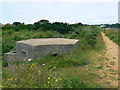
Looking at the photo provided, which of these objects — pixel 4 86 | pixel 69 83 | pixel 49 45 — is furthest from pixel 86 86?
pixel 49 45

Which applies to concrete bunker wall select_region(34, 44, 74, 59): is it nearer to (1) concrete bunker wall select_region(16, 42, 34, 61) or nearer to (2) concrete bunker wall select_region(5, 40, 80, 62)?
(2) concrete bunker wall select_region(5, 40, 80, 62)

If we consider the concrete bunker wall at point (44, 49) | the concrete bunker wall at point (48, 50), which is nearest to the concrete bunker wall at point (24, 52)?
the concrete bunker wall at point (44, 49)

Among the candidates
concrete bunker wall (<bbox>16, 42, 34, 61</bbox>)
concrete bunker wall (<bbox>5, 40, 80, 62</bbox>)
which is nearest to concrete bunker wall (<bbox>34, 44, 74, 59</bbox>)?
concrete bunker wall (<bbox>5, 40, 80, 62</bbox>)

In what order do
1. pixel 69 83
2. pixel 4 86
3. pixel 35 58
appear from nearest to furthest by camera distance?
pixel 4 86 < pixel 69 83 < pixel 35 58

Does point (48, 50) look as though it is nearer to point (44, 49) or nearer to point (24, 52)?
point (44, 49)

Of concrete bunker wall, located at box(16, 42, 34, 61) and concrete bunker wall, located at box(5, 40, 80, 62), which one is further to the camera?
concrete bunker wall, located at box(16, 42, 34, 61)

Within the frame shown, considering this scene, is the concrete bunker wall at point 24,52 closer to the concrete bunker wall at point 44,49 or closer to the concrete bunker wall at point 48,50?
the concrete bunker wall at point 44,49

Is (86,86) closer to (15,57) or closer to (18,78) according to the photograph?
(18,78)

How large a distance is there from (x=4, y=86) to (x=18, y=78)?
395 millimetres

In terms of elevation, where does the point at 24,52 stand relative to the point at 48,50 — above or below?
below

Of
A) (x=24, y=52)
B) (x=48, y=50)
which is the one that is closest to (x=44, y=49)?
(x=48, y=50)

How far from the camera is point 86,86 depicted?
3930 mm

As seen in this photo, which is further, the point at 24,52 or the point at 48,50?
the point at 24,52

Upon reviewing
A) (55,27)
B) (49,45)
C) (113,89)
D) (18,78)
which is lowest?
(113,89)
